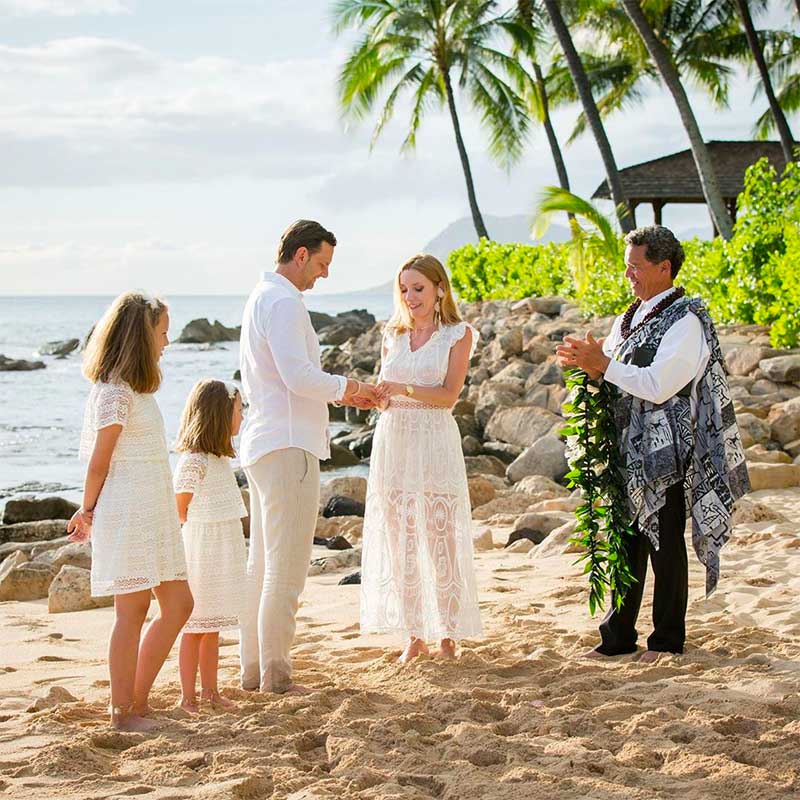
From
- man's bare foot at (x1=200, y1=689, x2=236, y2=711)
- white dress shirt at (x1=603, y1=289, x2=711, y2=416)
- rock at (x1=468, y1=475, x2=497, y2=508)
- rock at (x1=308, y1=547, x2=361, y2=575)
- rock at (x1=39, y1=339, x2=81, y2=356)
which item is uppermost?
rock at (x1=39, y1=339, x2=81, y2=356)

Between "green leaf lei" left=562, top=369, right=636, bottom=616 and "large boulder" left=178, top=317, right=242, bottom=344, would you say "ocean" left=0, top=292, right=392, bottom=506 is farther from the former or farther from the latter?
"green leaf lei" left=562, top=369, right=636, bottom=616

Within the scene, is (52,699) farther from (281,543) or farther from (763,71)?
(763,71)

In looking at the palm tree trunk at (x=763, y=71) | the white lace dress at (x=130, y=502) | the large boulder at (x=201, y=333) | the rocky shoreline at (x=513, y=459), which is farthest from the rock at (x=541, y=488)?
the large boulder at (x=201, y=333)

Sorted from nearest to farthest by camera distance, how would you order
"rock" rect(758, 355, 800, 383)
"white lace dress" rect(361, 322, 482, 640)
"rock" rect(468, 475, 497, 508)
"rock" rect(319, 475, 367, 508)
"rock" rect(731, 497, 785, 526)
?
"white lace dress" rect(361, 322, 482, 640)
"rock" rect(731, 497, 785, 526)
"rock" rect(468, 475, 497, 508)
"rock" rect(319, 475, 367, 508)
"rock" rect(758, 355, 800, 383)

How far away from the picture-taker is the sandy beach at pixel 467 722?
3.82m

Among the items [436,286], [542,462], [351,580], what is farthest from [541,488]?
[436,286]

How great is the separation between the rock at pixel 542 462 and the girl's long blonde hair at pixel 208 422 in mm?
7446

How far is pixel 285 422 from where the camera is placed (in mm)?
4875

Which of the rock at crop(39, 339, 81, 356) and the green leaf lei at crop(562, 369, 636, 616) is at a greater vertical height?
the rock at crop(39, 339, 81, 356)

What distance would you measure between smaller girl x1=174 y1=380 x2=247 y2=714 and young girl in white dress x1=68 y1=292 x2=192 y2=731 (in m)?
0.32

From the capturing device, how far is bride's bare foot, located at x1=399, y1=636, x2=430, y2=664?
5488 mm

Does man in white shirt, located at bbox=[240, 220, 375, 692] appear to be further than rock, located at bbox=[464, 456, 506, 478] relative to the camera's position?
No

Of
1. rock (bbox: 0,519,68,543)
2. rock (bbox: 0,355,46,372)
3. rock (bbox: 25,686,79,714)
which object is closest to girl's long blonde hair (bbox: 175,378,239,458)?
rock (bbox: 25,686,79,714)

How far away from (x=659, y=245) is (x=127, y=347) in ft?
7.63
